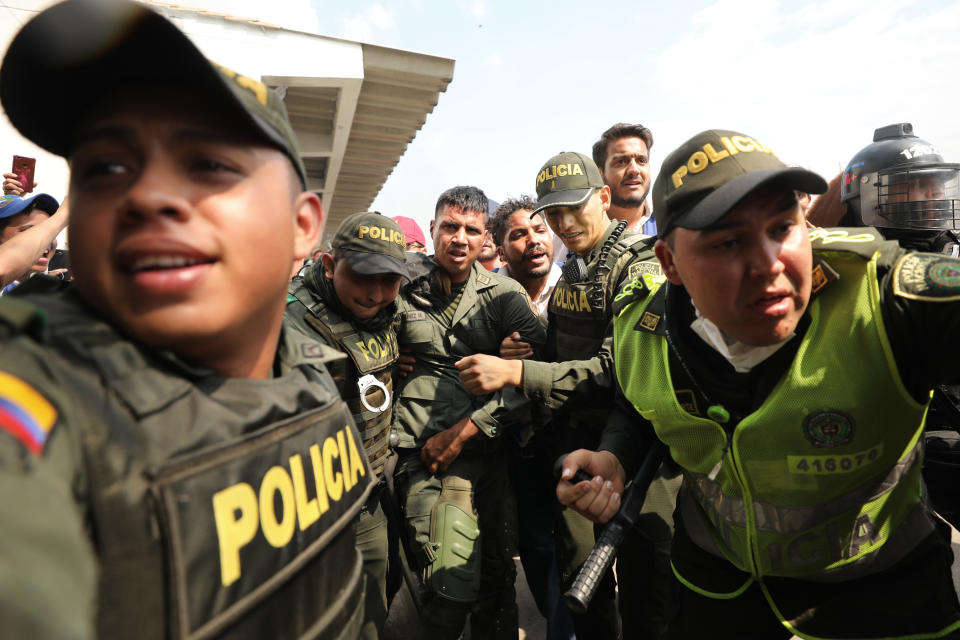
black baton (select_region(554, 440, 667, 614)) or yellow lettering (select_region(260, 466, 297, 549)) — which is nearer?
yellow lettering (select_region(260, 466, 297, 549))

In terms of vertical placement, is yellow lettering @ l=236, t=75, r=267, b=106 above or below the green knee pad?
above

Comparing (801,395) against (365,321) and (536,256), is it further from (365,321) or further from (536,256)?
(536,256)

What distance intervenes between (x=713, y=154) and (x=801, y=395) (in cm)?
71

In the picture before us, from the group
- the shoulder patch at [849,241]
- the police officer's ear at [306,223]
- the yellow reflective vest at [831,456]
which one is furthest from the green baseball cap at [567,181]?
the police officer's ear at [306,223]

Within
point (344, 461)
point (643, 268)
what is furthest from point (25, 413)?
point (643, 268)

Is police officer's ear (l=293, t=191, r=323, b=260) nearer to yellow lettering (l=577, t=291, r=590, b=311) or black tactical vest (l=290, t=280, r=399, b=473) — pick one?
black tactical vest (l=290, t=280, r=399, b=473)

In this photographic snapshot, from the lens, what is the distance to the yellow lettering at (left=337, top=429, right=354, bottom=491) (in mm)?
1112

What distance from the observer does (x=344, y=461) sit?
112 centimetres

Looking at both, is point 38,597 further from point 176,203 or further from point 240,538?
point 176,203

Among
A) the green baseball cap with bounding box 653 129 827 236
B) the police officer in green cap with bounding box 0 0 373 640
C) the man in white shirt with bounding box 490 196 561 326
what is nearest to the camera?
the police officer in green cap with bounding box 0 0 373 640

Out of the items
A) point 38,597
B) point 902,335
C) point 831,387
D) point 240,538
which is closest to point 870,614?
point 831,387

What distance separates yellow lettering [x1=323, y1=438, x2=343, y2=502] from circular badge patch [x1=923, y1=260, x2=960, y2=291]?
141 centimetres

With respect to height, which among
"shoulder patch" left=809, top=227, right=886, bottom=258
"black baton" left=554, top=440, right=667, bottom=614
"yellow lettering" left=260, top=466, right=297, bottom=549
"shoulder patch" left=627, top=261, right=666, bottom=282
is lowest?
"black baton" left=554, top=440, right=667, bottom=614

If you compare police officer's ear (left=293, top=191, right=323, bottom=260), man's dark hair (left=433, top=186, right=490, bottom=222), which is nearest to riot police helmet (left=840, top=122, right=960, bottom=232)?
man's dark hair (left=433, top=186, right=490, bottom=222)
